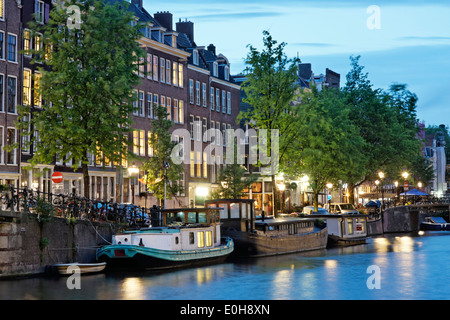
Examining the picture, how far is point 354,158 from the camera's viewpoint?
74250 mm

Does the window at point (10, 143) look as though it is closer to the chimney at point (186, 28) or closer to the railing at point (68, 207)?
the railing at point (68, 207)

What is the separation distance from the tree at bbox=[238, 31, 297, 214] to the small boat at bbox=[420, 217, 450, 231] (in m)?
40.1

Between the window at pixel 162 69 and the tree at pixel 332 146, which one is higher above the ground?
the window at pixel 162 69

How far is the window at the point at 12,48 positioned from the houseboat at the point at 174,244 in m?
15.8

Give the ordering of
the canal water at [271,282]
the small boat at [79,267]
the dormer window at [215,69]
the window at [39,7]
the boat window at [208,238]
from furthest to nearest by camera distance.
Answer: the dormer window at [215,69], the window at [39,7], the boat window at [208,238], the small boat at [79,267], the canal water at [271,282]

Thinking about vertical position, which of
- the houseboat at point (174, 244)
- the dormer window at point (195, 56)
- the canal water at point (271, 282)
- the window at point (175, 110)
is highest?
the dormer window at point (195, 56)

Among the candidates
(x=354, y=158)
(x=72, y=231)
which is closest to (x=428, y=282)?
(x=72, y=231)

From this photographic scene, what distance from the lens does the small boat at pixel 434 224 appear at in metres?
94.6

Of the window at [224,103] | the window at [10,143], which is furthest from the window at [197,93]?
the window at [10,143]

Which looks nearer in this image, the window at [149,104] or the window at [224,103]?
the window at [149,104]

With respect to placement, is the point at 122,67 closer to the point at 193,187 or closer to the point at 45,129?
the point at 45,129

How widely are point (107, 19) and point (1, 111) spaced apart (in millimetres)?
13008

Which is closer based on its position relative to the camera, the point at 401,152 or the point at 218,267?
the point at 218,267

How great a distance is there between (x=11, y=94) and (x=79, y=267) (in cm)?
2077
